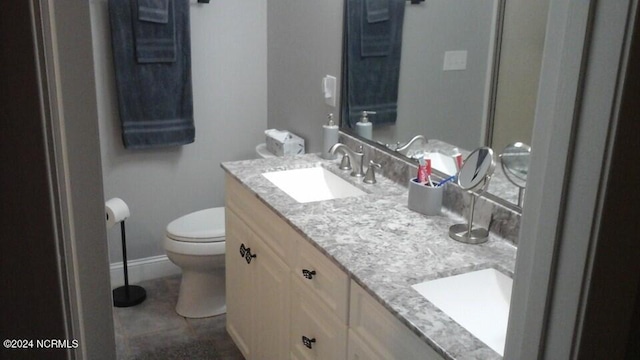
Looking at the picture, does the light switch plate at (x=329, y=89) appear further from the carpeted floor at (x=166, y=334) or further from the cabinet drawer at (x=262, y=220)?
the carpeted floor at (x=166, y=334)

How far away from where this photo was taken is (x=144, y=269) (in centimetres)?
329

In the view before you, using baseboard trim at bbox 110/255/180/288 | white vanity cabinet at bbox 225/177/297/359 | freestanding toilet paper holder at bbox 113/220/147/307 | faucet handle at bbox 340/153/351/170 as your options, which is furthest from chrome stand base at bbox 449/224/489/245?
baseboard trim at bbox 110/255/180/288

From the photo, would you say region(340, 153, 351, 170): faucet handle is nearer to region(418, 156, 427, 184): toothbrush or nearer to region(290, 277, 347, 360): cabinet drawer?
region(418, 156, 427, 184): toothbrush

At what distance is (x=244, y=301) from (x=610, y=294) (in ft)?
6.09

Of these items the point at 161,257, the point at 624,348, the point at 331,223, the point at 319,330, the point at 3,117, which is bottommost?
the point at 161,257

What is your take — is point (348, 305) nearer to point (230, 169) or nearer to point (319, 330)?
point (319, 330)

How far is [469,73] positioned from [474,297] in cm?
76

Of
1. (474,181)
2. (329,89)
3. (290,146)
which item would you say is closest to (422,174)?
(474,181)

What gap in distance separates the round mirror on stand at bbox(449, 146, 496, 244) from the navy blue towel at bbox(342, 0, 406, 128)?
0.68 metres

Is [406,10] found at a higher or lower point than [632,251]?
higher

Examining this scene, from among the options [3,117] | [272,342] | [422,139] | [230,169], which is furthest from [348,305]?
[3,117]

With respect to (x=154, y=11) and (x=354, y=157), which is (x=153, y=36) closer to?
(x=154, y=11)

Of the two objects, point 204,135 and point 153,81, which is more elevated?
point 153,81

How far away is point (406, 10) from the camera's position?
2.26m
